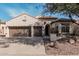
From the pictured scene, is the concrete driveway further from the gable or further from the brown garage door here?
the gable

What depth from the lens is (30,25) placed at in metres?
4.74

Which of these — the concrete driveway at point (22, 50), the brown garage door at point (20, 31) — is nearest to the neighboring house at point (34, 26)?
the brown garage door at point (20, 31)

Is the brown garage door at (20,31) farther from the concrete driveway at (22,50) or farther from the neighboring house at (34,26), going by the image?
the concrete driveway at (22,50)

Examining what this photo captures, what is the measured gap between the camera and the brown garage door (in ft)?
15.5

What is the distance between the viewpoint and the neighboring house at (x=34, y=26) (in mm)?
4715

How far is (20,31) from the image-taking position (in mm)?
4758

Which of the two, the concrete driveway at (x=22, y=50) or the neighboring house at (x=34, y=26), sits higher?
the neighboring house at (x=34, y=26)

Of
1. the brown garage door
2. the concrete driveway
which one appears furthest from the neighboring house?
the concrete driveway

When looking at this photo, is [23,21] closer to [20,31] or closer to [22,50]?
[20,31]

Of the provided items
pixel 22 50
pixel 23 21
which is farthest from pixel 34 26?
pixel 22 50

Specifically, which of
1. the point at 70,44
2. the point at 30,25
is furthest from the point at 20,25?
the point at 70,44

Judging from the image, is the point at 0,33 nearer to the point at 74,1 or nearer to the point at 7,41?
the point at 7,41

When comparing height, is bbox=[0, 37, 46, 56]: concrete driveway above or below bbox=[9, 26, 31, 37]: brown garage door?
below

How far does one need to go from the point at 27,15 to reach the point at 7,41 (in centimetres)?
44
